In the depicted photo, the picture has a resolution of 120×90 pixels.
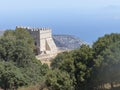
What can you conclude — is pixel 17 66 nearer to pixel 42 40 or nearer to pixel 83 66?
pixel 83 66

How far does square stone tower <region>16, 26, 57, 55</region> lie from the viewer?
56.9 meters

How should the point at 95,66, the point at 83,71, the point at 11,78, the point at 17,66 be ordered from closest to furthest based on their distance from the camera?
the point at 95,66 → the point at 83,71 → the point at 11,78 → the point at 17,66

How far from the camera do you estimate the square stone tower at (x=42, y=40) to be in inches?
2240

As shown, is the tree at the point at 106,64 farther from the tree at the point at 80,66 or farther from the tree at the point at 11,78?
the tree at the point at 11,78

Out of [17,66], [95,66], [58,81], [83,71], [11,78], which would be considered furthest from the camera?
[17,66]

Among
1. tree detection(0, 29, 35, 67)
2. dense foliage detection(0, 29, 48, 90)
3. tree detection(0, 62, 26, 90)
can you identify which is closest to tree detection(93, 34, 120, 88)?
tree detection(0, 62, 26, 90)

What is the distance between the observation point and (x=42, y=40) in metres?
57.3

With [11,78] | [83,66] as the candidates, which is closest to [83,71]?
[83,66]

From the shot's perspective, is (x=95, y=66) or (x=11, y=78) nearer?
(x=95, y=66)

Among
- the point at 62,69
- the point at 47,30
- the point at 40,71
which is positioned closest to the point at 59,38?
the point at 47,30

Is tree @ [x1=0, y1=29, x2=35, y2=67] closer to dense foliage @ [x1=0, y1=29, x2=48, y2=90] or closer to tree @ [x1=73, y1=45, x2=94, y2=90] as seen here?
dense foliage @ [x1=0, y1=29, x2=48, y2=90]

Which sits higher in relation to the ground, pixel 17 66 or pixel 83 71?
pixel 17 66

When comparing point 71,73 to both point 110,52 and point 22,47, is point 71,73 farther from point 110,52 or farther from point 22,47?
point 22,47

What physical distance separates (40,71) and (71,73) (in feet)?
27.9
